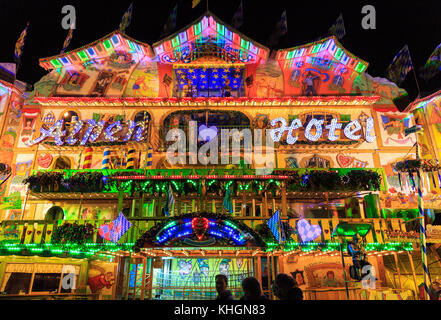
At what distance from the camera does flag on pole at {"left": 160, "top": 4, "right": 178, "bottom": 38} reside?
23.1m

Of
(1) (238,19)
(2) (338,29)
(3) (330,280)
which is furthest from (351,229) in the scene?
(1) (238,19)

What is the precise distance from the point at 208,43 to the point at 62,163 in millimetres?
14340

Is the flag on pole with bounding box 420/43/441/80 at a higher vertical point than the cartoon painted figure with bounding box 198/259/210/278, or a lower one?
higher

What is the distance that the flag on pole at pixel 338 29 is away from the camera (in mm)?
22859

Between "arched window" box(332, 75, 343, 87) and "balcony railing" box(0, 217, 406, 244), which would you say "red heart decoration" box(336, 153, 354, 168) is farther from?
"balcony railing" box(0, 217, 406, 244)

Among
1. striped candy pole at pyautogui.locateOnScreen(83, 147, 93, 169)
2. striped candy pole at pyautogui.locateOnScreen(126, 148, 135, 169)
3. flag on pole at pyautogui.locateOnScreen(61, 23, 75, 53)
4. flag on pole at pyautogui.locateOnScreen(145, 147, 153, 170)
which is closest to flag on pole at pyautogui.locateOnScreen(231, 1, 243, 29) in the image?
flag on pole at pyautogui.locateOnScreen(145, 147, 153, 170)

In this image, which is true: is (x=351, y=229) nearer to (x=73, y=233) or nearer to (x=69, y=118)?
(x=73, y=233)

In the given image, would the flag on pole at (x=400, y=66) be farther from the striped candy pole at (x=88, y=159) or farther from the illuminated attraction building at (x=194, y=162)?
the striped candy pole at (x=88, y=159)

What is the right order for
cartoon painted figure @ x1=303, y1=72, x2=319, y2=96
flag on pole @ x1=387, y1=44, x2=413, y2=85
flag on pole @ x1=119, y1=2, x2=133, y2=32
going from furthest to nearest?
flag on pole @ x1=119, y1=2, x2=133, y2=32 < cartoon painted figure @ x1=303, y1=72, x2=319, y2=96 < flag on pole @ x1=387, y1=44, x2=413, y2=85

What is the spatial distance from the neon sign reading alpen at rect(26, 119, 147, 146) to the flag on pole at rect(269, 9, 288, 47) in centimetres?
1206
